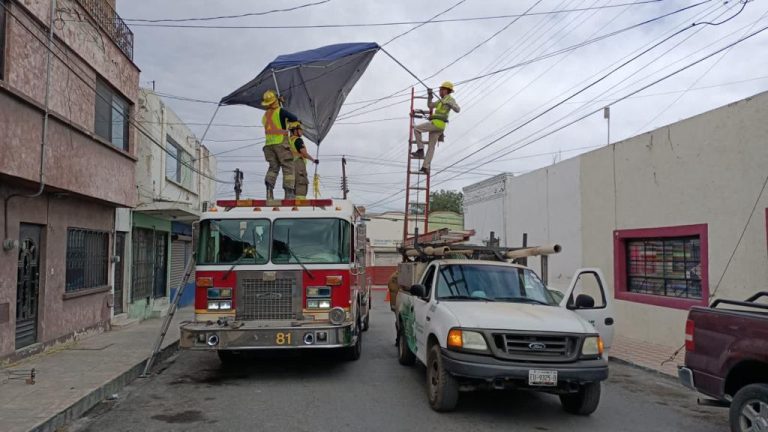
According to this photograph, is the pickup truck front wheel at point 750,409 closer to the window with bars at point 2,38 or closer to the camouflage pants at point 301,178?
the camouflage pants at point 301,178

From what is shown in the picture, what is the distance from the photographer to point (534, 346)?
6.11 m

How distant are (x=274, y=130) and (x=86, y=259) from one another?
4982mm

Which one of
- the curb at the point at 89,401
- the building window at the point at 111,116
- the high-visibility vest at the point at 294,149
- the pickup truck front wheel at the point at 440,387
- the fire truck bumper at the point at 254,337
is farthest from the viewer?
the building window at the point at 111,116

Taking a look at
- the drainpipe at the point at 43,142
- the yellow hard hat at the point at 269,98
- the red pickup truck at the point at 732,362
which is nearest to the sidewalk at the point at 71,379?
the drainpipe at the point at 43,142

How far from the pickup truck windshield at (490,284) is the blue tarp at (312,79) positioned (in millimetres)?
5041

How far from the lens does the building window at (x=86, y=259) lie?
1144 cm

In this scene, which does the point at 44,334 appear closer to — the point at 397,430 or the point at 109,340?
the point at 109,340

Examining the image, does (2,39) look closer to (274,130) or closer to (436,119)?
(274,130)

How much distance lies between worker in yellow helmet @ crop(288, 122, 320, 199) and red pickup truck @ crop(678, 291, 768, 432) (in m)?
7.19

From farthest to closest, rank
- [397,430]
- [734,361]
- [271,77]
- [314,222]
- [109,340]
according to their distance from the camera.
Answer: [109,340]
[271,77]
[314,222]
[397,430]
[734,361]

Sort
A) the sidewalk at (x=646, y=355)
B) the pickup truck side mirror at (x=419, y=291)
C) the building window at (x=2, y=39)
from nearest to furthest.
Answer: the pickup truck side mirror at (x=419, y=291) → the building window at (x=2, y=39) → the sidewalk at (x=646, y=355)

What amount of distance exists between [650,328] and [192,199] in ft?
52.5

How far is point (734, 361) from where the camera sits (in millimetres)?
5324

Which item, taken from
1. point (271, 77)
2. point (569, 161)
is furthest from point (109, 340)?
point (569, 161)
